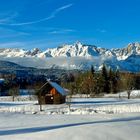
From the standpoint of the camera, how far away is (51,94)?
89688 mm

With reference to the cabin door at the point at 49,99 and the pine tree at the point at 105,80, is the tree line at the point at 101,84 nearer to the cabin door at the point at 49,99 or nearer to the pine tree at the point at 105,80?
the pine tree at the point at 105,80

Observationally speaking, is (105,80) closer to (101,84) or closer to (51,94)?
(101,84)

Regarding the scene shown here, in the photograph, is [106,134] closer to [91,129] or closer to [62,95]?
[91,129]

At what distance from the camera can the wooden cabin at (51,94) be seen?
8925 centimetres

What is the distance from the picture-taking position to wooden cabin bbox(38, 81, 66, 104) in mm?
89250

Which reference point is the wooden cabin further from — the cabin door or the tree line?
the tree line

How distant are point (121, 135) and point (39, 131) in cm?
664

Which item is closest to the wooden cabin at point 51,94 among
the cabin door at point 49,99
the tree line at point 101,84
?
the cabin door at point 49,99

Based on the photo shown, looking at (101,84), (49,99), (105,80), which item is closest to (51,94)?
(49,99)

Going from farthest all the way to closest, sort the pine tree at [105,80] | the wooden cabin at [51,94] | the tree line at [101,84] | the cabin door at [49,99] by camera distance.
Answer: the pine tree at [105,80] → the tree line at [101,84] → the cabin door at [49,99] → the wooden cabin at [51,94]

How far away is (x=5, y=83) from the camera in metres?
178

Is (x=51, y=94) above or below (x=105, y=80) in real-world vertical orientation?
below

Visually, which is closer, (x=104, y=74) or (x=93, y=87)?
(x=93, y=87)

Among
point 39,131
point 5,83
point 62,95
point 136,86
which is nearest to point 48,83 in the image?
point 62,95
